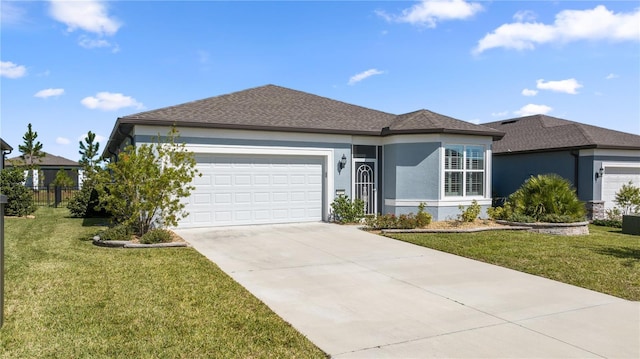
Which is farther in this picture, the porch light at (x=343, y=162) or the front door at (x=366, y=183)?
the front door at (x=366, y=183)

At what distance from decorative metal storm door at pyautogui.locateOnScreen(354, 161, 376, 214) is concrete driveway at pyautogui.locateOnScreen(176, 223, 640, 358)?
17.5 ft

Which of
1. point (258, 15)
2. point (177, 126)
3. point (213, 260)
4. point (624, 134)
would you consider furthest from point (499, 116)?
point (213, 260)

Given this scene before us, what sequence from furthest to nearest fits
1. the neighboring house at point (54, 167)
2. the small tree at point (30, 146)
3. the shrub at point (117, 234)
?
the neighboring house at point (54, 167) → the small tree at point (30, 146) → the shrub at point (117, 234)

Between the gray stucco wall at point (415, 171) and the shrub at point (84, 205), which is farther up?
the gray stucco wall at point (415, 171)

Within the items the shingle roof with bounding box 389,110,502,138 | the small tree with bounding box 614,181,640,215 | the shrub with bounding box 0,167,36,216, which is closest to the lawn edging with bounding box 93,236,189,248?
the shingle roof with bounding box 389,110,502,138

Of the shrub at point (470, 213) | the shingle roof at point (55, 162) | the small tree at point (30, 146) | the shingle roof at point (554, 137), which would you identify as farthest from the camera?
the shingle roof at point (55, 162)

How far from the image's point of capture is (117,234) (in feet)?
33.2

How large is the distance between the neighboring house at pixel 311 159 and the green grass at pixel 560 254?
289cm

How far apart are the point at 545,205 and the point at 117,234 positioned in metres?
12.6

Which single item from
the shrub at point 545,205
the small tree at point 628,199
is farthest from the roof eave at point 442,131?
the small tree at point 628,199

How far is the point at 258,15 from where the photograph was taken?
47.0ft

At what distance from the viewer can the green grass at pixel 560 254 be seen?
7003 millimetres

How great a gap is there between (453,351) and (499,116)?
25.0 m

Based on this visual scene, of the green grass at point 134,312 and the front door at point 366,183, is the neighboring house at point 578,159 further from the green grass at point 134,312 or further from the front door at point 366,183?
the green grass at point 134,312
